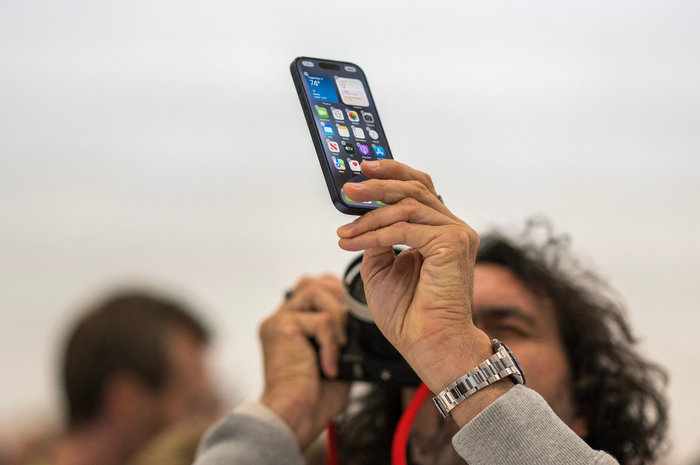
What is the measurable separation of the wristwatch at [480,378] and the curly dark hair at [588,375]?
2.12 ft

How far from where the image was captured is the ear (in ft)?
3.65

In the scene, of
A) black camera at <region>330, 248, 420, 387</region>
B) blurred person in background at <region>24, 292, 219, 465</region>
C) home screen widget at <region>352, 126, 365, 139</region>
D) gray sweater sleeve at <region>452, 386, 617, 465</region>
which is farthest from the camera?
blurred person in background at <region>24, 292, 219, 465</region>

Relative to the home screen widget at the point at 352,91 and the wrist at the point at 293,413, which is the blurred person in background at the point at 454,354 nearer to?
the wrist at the point at 293,413

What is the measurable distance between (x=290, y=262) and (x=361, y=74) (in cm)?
119

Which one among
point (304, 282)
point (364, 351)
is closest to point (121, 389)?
point (304, 282)

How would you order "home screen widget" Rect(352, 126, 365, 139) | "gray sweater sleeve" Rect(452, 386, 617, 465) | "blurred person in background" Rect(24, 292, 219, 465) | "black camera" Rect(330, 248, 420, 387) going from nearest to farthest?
"gray sweater sleeve" Rect(452, 386, 617, 465)
"home screen widget" Rect(352, 126, 365, 139)
"black camera" Rect(330, 248, 420, 387)
"blurred person in background" Rect(24, 292, 219, 465)

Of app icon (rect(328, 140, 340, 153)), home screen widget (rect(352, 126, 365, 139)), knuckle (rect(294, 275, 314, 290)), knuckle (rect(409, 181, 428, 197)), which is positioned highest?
home screen widget (rect(352, 126, 365, 139))

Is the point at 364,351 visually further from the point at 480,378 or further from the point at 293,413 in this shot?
the point at 480,378

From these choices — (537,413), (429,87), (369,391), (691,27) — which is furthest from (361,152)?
(691,27)

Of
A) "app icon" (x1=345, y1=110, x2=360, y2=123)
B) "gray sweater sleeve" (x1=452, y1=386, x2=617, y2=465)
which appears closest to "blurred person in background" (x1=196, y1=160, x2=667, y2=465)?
"gray sweater sleeve" (x1=452, y1=386, x2=617, y2=465)

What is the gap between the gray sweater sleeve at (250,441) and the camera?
0.87m

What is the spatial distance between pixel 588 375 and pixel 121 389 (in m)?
1.34

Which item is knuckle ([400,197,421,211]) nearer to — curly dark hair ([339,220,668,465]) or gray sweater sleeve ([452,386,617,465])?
gray sweater sleeve ([452,386,617,465])

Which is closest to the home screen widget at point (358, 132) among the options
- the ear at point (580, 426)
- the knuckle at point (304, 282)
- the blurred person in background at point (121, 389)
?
the knuckle at point (304, 282)
